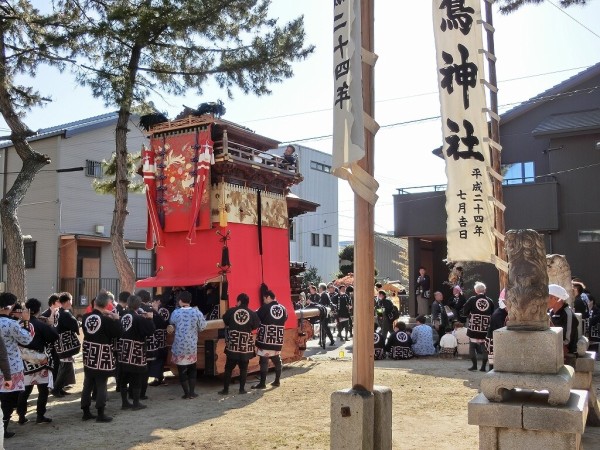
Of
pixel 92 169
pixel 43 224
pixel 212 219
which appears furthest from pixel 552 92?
pixel 43 224

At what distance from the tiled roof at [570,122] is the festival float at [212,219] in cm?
1055

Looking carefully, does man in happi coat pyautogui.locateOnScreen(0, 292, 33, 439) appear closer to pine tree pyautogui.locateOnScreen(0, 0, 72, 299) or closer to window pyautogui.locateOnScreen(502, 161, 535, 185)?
pine tree pyautogui.locateOnScreen(0, 0, 72, 299)

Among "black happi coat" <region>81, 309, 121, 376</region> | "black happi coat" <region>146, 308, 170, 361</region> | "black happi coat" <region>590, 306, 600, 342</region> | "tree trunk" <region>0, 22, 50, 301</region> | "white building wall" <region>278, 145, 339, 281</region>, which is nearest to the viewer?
"black happi coat" <region>81, 309, 121, 376</region>

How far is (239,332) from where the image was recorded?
34.2 ft

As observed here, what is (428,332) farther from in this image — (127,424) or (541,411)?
(541,411)

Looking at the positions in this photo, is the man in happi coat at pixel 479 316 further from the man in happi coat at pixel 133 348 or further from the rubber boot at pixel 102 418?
the rubber boot at pixel 102 418

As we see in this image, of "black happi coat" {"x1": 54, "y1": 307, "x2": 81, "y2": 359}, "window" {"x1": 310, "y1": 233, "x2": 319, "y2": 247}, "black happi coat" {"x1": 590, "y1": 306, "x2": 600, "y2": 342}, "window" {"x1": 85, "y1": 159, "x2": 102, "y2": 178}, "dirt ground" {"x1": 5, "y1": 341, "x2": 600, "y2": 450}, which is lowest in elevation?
"dirt ground" {"x1": 5, "y1": 341, "x2": 600, "y2": 450}

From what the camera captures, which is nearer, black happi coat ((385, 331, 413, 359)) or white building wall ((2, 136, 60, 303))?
black happi coat ((385, 331, 413, 359))

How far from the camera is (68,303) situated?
9.91 meters

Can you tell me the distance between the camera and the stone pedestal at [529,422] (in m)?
4.50

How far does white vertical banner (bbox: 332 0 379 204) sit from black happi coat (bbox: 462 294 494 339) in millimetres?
8417

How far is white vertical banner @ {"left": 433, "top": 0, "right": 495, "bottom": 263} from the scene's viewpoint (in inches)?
307

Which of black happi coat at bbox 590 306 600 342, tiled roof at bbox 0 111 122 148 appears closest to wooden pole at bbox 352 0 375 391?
black happi coat at bbox 590 306 600 342

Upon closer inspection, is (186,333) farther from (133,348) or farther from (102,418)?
(102,418)
